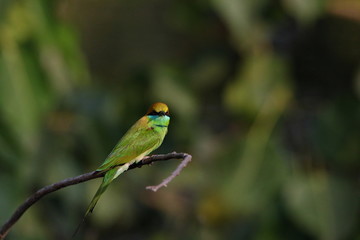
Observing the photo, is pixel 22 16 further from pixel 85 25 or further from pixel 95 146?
pixel 85 25

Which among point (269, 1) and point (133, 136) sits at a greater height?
point (269, 1)

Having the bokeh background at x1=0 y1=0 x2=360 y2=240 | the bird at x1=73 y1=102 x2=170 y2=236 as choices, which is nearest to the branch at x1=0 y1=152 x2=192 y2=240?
the bird at x1=73 y1=102 x2=170 y2=236

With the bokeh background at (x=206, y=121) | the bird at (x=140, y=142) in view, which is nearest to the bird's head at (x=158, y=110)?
the bird at (x=140, y=142)

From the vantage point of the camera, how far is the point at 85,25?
9.45ft

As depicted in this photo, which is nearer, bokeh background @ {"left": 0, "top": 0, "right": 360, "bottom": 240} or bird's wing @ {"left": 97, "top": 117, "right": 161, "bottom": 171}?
bird's wing @ {"left": 97, "top": 117, "right": 161, "bottom": 171}

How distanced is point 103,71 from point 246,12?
3.08 ft

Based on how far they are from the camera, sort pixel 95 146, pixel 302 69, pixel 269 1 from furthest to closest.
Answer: pixel 302 69, pixel 269 1, pixel 95 146

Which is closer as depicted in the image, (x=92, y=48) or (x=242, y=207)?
(x=242, y=207)

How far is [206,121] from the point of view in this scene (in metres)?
2.57

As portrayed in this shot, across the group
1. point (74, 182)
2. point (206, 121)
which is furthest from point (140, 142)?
point (206, 121)

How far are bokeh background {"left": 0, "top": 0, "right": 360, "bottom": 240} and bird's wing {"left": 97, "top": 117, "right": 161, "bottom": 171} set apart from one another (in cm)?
108

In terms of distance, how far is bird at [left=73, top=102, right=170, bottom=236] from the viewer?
65 centimetres

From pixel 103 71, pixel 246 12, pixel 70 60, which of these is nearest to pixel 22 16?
pixel 70 60

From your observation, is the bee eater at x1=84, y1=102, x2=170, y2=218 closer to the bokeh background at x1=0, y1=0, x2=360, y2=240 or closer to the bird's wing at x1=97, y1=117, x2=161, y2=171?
the bird's wing at x1=97, y1=117, x2=161, y2=171
